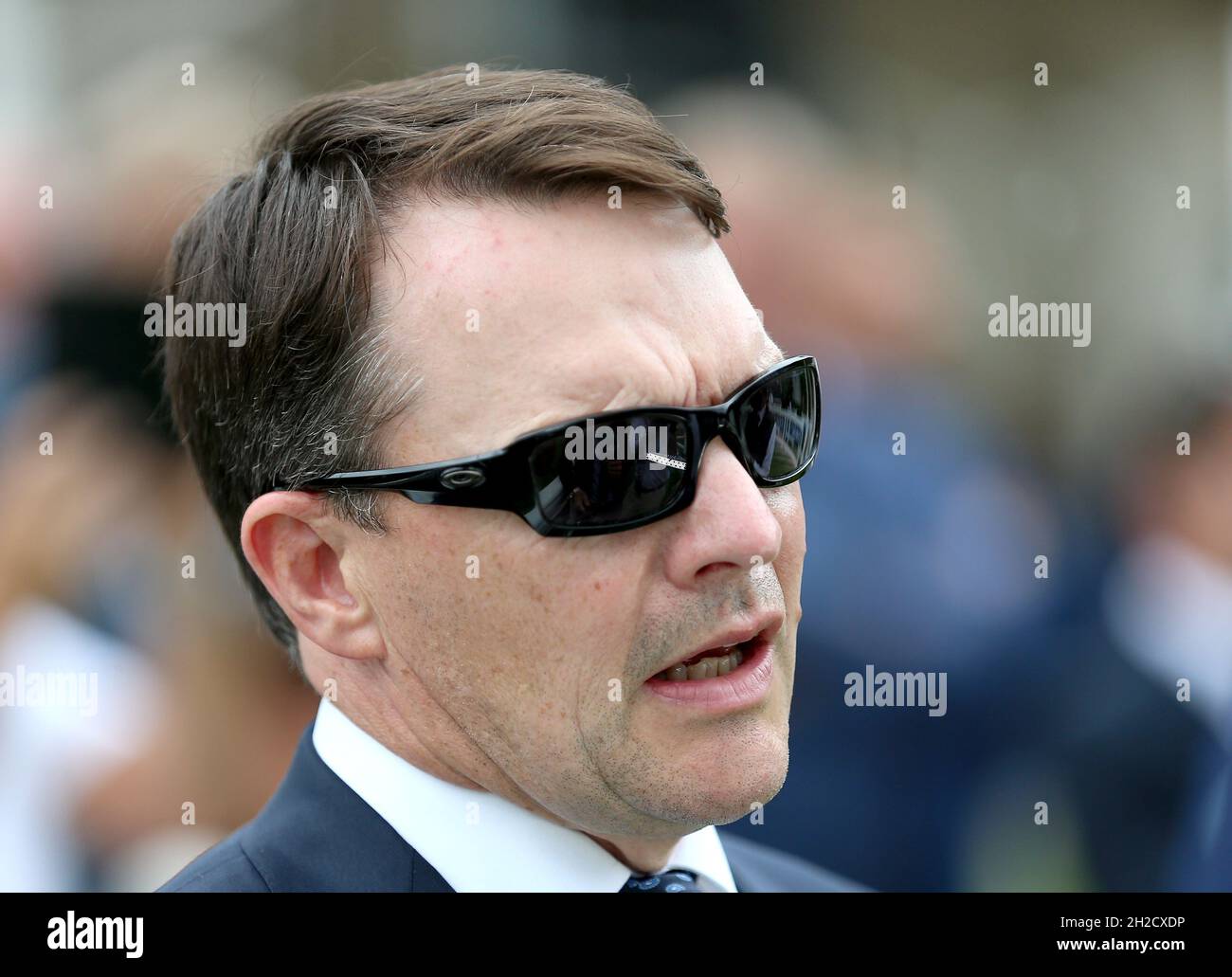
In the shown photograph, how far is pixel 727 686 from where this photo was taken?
191 centimetres

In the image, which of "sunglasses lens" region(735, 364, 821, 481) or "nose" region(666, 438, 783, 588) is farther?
"sunglasses lens" region(735, 364, 821, 481)

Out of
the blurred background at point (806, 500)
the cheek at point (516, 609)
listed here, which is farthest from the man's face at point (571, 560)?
the blurred background at point (806, 500)

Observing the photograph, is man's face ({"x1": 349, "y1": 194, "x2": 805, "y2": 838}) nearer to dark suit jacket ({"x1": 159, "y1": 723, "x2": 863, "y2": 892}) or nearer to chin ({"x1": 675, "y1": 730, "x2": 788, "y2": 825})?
chin ({"x1": 675, "y1": 730, "x2": 788, "y2": 825})

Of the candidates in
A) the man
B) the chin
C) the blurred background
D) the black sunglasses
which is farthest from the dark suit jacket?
the blurred background

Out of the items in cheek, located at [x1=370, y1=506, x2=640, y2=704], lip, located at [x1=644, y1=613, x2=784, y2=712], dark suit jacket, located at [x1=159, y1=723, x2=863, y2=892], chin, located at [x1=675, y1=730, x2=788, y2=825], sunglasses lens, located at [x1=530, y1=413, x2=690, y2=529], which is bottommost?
dark suit jacket, located at [x1=159, y1=723, x2=863, y2=892]

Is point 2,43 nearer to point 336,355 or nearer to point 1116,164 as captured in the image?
point 336,355

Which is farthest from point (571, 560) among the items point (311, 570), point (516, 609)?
point (311, 570)

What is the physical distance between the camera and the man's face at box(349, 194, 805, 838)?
1.86 metres

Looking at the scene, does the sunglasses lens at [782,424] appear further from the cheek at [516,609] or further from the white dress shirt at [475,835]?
the white dress shirt at [475,835]

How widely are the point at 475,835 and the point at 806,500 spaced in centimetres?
182

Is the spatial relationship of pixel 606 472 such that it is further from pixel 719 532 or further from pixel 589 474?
pixel 719 532

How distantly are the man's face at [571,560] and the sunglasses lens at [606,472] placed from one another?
1.3 inches

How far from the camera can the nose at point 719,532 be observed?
1854 millimetres

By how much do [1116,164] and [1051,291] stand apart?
0.64 m
